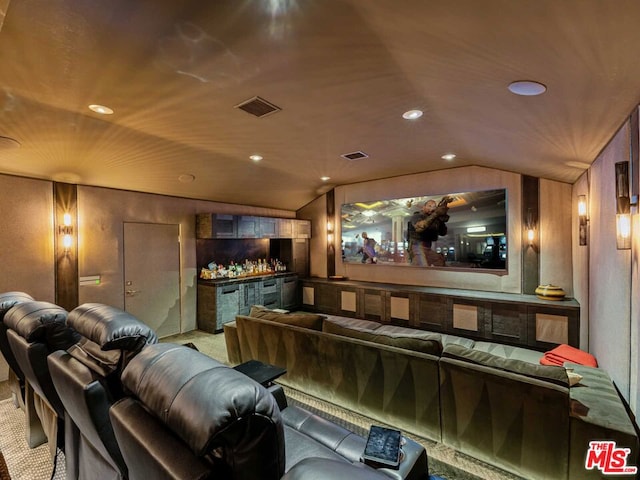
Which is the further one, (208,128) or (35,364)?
(208,128)

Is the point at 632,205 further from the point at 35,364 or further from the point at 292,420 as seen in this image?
the point at 35,364

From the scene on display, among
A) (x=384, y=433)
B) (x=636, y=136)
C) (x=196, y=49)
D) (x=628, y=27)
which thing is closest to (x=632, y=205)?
(x=636, y=136)

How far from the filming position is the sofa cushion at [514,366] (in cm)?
189

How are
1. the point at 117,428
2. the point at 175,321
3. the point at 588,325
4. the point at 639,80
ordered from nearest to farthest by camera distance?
the point at 117,428 < the point at 639,80 < the point at 588,325 < the point at 175,321

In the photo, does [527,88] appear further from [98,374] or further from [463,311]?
[463,311]

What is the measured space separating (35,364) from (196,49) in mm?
→ 2133

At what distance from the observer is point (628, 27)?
124 centimetres

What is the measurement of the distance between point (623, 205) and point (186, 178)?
498 cm

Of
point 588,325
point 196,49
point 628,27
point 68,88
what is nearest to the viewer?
point 628,27

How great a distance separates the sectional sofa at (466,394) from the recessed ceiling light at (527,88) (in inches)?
71.4

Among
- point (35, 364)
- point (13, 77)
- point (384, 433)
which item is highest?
point (13, 77)

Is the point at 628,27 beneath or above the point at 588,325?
above

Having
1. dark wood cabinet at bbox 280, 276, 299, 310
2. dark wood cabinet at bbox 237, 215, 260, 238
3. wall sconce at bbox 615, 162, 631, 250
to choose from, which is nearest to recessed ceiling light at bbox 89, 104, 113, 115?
dark wood cabinet at bbox 237, 215, 260, 238

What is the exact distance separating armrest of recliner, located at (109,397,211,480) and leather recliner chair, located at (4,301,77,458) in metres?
1.20
